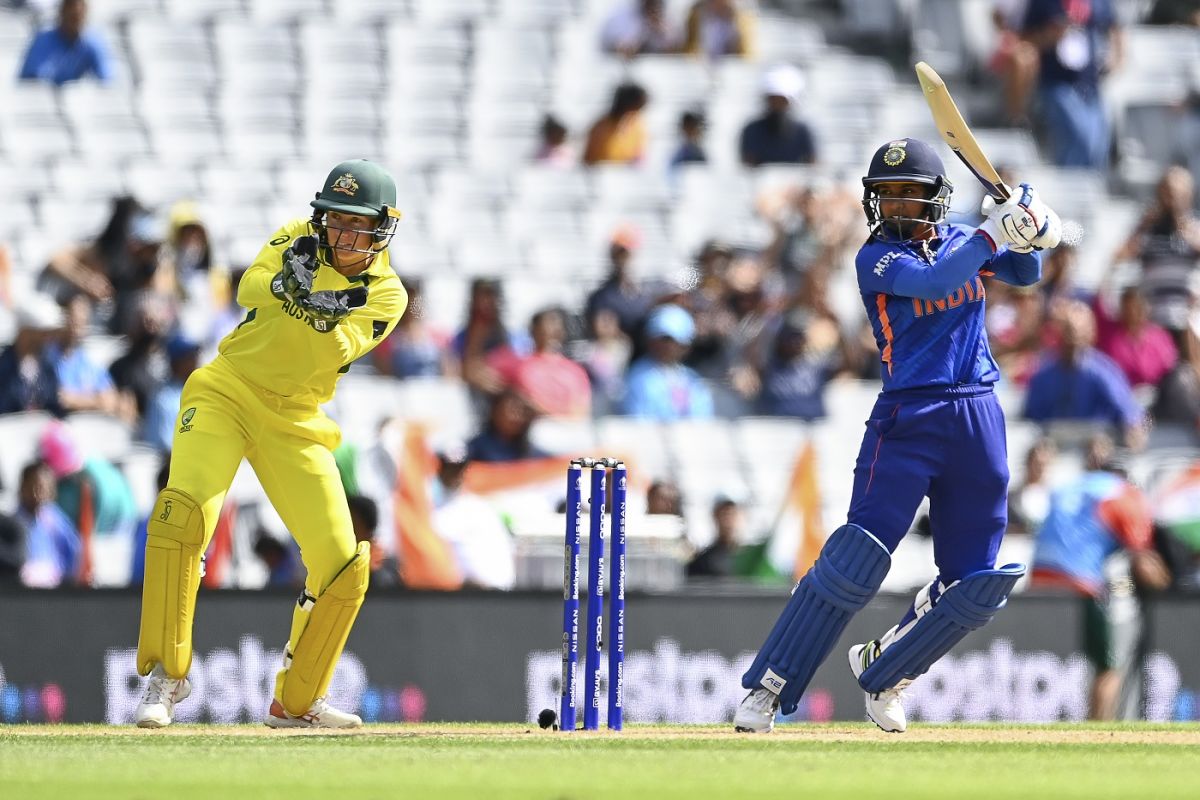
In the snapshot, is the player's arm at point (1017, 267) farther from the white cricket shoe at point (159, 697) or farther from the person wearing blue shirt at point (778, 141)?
the person wearing blue shirt at point (778, 141)

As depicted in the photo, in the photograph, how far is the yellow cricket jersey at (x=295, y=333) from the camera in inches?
329

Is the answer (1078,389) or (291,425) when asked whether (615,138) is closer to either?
(1078,389)

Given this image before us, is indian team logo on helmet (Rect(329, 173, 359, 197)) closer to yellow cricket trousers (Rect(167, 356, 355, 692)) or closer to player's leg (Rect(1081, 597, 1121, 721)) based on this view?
yellow cricket trousers (Rect(167, 356, 355, 692))

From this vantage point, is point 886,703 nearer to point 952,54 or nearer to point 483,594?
point 483,594

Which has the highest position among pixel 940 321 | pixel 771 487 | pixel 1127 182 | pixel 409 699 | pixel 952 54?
pixel 952 54

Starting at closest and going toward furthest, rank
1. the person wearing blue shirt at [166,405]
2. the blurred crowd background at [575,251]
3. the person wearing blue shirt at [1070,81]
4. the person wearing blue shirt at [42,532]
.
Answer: the person wearing blue shirt at [42,532], the blurred crowd background at [575,251], the person wearing blue shirt at [166,405], the person wearing blue shirt at [1070,81]

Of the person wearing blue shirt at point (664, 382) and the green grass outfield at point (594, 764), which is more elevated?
the person wearing blue shirt at point (664, 382)

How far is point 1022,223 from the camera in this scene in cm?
793

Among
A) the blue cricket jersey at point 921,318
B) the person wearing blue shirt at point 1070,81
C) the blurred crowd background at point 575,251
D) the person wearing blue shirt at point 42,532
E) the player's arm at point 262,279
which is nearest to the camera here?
the blue cricket jersey at point 921,318

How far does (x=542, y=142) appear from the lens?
1638 cm

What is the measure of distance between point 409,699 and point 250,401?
9.83 feet

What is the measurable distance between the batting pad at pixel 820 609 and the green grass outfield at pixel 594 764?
238mm

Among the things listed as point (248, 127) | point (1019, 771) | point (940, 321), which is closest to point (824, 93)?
point (248, 127)

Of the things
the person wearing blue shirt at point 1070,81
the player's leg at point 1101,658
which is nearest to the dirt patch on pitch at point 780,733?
the player's leg at point 1101,658
